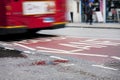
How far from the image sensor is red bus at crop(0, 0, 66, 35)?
55.4ft

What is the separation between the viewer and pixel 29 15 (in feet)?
57.5

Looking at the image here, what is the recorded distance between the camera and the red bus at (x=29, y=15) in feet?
55.4

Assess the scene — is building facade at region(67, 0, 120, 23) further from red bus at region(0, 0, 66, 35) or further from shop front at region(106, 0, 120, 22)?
red bus at region(0, 0, 66, 35)

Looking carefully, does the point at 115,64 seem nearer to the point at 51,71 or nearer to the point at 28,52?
the point at 51,71

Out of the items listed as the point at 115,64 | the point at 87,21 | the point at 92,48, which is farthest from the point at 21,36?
the point at 87,21

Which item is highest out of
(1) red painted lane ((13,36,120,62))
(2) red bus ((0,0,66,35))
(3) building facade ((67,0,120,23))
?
(2) red bus ((0,0,66,35))

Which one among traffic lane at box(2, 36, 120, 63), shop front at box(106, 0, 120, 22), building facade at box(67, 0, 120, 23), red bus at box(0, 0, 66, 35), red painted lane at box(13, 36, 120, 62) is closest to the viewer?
traffic lane at box(2, 36, 120, 63)

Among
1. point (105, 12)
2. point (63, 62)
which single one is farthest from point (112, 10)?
point (63, 62)

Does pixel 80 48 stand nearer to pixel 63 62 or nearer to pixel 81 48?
pixel 81 48

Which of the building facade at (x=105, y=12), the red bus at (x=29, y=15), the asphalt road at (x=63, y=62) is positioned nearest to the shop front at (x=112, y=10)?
the building facade at (x=105, y=12)

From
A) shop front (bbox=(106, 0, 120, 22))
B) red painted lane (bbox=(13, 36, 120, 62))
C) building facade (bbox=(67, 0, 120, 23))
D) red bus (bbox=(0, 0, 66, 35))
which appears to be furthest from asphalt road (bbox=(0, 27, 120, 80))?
building facade (bbox=(67, 0, 120, 23))

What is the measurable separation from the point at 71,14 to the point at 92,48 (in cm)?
2217

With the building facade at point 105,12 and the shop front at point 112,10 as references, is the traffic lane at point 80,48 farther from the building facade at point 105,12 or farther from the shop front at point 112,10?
the building facade at point 105,12

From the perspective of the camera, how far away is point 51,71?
9.79 meters
